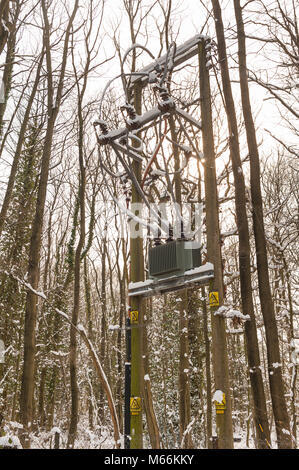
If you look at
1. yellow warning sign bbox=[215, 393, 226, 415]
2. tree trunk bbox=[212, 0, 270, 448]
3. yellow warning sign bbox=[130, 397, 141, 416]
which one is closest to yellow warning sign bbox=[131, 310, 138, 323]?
yellow warning sign bbox=[130, 397, 141, 416]

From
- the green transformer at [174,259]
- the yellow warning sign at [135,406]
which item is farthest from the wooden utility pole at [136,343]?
the green transformer at [174,259]

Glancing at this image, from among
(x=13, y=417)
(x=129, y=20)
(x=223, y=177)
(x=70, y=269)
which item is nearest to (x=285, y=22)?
(x=223, y=177)

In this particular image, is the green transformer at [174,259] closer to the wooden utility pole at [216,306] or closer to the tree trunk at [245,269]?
the wooden utility pole at [216,306]

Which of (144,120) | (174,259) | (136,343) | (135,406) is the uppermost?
(144,120)

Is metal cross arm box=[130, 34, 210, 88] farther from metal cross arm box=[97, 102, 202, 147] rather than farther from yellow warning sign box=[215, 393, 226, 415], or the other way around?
yellow warning sign box=[215, 393, 226, 415]

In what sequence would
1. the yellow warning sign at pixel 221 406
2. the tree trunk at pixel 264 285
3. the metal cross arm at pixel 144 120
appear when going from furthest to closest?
the tree trunk at pixel 264 285 → the metal cross arm at pixel 144 120 → the yellow warning sign at pixel 221 406

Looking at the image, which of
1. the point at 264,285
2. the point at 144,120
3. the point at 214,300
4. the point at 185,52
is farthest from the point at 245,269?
the point at 185,52

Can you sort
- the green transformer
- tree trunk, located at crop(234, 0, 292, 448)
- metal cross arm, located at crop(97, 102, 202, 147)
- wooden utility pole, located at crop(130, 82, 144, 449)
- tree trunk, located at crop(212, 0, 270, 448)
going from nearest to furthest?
metal cross arm, located at crop(97, 102, 202, 147) < the green transformer < wooden utility pole, located at crop(130, 82, 144, 449) < tree trunk, located at crop(234, 0, 292, 448) < tree trunk, located at crop(212, 0, 270, 448)

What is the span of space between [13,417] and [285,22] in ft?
52.2

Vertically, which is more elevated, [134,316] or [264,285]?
[264,285]

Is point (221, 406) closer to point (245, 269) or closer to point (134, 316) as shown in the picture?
point (134, 316)

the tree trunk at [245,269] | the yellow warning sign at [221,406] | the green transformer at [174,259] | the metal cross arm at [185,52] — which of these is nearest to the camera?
the yellow warning sign at [221,406]

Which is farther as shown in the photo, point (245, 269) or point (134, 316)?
point (245, 269)

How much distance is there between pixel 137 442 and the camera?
16.5 feet
